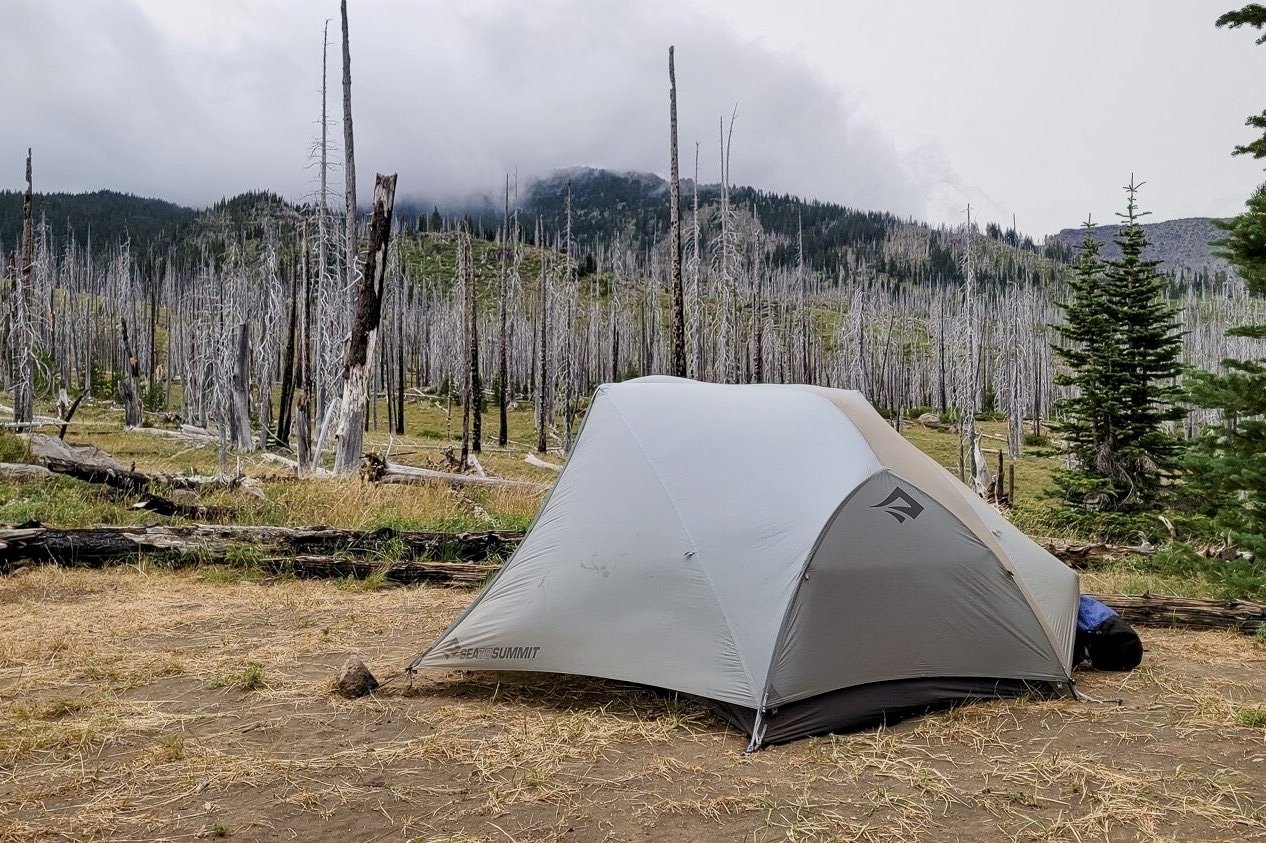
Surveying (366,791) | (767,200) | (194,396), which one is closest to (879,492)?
(366,791)

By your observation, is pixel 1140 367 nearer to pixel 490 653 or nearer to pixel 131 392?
pixel 490 653

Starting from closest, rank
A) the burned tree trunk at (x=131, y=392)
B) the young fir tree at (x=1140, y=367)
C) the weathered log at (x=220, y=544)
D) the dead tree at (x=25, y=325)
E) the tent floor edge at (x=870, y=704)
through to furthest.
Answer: the tent floor edge at (x=870, y=704), the weathered log at (x=220, y=544), the young fir tree at (x=1140, y=367), the dead tree at (x=25, y=325), the burned tree trunk at (x=131, y=392)

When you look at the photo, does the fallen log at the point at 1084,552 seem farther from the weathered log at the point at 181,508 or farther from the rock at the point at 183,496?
the rock at the point at 183,496

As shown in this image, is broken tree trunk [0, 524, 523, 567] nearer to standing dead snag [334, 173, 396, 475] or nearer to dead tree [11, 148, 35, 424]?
standing dead snag [334, 173, 396, 475]

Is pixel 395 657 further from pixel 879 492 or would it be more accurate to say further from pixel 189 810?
pixel 879 492

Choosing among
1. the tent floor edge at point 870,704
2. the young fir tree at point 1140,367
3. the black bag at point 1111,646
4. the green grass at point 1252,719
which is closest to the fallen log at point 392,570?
the tent floor edge at point 870,704

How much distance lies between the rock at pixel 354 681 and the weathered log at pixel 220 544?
419cm

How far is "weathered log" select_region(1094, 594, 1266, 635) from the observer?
7336 millimetres

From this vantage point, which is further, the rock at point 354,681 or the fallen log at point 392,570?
the fallen log at point 392,570

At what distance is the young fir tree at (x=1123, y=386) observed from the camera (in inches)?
592

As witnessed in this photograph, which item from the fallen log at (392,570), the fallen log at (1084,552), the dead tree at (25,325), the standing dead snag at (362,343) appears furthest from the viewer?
the dead tree at (25,325)

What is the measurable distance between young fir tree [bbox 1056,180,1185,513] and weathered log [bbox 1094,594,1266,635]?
8.23 m

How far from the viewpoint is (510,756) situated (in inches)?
170

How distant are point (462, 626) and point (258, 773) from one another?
173cm
